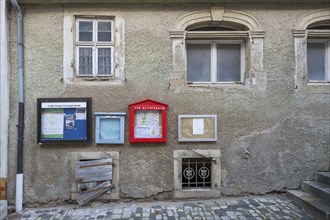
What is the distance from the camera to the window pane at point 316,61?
210 inches

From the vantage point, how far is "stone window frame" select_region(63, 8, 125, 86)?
4930 millimetres

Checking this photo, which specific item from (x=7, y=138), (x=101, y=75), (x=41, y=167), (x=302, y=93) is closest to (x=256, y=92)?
(x=302, y=93)

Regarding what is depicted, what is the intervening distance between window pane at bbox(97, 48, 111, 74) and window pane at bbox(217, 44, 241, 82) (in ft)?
7.18

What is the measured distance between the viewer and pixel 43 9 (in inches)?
195

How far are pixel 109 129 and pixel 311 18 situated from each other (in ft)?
14.6

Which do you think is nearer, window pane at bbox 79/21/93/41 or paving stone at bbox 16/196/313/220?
paving stone at bbox 16/196/313/220

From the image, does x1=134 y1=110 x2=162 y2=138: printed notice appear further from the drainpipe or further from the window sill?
the drainpipe

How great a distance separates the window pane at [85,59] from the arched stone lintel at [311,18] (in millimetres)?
4011

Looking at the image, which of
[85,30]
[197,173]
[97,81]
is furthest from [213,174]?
[85,30]

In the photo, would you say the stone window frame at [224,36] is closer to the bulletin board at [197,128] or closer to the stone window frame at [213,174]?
the bulletin board at [197,128]

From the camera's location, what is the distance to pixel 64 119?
483 centimetres

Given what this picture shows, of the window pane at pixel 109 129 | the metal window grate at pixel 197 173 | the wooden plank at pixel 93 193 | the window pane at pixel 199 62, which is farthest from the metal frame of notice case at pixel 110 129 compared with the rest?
the window pane at pixel 199 62

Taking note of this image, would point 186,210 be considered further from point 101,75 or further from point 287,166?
point 101,75

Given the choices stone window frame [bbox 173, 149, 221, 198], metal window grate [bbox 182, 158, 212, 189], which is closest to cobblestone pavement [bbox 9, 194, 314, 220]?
stone window frame [bbox 173, 149, 221, 198]
